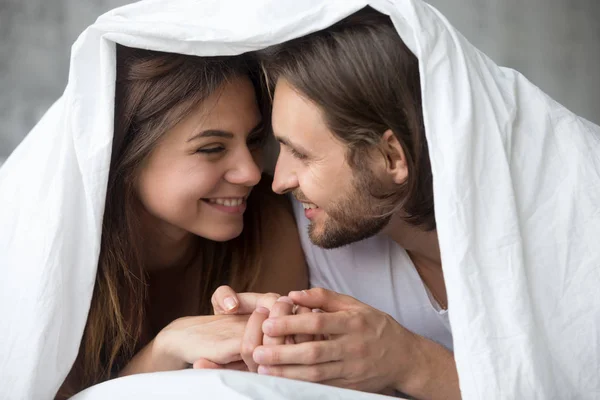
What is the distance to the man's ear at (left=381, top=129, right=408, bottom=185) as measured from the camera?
1.38 meters

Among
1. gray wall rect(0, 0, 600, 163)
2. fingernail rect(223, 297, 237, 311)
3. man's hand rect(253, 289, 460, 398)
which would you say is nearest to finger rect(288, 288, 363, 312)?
man's hand rect(253, 289, 460, 398)

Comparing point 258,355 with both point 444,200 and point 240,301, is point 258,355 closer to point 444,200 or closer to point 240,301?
point 240,301

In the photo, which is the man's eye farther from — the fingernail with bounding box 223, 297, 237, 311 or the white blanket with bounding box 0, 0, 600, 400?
the fingernail with bounding box 223, 297, 237, 311

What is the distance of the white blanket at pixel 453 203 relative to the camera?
3.71ft

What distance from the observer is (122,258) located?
1.49 metres

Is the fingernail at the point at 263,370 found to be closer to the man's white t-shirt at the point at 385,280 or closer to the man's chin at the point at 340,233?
the man's chin at the point at 340,233

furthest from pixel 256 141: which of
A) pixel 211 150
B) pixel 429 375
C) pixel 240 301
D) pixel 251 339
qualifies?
pixel 429 375

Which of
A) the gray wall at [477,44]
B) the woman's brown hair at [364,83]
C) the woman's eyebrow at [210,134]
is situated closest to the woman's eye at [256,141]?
the woman's eyebrow at [210,134]

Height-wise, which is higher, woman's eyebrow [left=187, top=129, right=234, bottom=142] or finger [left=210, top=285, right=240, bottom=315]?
woman's eyebrow [left=187, top=129, right=234, bottom=142]

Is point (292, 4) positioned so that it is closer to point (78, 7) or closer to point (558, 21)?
point (78, 7)

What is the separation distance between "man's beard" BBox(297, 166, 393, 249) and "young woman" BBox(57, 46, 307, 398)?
17cm

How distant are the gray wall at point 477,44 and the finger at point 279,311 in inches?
45.7

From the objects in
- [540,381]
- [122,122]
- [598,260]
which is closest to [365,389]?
[540,381]

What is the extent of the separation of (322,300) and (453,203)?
0.31m
